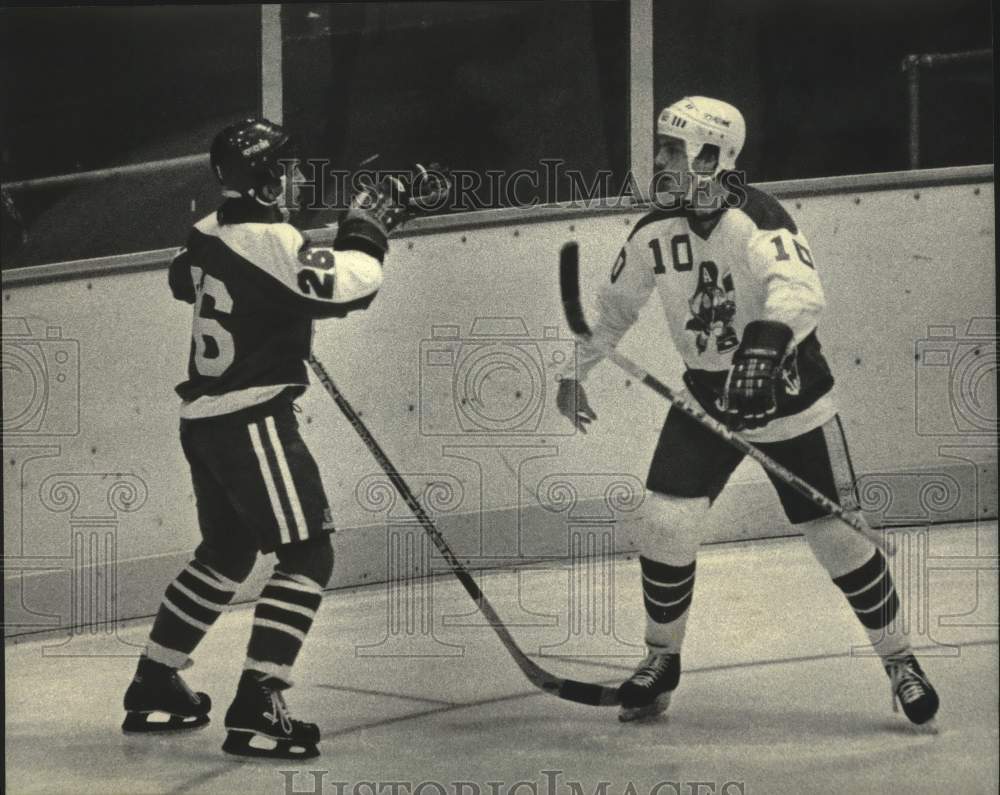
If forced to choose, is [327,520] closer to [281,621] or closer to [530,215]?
[281,621]

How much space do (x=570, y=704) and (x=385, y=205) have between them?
95 cm

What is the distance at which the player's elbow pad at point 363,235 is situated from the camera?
9.30ft

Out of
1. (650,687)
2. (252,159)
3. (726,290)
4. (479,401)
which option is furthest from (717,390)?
(252,159)

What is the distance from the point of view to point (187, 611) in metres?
2.91

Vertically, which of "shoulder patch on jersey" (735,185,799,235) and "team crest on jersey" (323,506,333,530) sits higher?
"shoulder patch on jersey" (735,185,799,235)

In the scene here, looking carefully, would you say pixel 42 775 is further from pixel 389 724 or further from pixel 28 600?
pixel 389 724

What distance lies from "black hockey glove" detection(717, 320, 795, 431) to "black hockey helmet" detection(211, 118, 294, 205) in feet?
2.86

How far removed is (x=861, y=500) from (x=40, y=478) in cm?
152

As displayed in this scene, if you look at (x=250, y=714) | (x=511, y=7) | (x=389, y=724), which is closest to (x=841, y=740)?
(x=389, y=724)

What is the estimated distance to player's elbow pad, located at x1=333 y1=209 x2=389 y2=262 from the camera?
283 centimetres

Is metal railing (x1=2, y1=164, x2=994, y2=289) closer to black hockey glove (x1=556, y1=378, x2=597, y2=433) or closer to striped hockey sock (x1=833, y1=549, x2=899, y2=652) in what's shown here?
black hockey glove (x1=556, y1=378, x2=597, y2=433)

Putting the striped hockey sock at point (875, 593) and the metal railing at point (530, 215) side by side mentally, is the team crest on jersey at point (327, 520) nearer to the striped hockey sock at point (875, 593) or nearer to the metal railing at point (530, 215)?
the metal railing at point (530, 215)

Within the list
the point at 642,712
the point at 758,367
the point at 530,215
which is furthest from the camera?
the point at 530,215

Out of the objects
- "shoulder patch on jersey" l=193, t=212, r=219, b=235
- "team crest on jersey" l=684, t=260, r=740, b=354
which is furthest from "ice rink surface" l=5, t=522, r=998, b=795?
"shoulder patch on jersey" l=193, t=212, r=219, b=235
